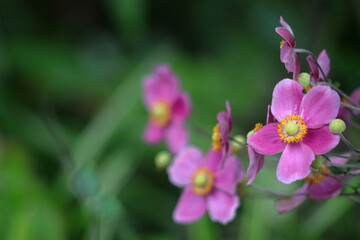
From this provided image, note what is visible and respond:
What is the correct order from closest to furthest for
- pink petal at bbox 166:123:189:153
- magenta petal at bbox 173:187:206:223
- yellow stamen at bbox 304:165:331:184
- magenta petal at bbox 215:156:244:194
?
1. yellow stamen at bbox 304:165:331:184
2. magenta petal at bbox 215:156:244:194
3. magenta petal at bbox 173:187:206:223
4. pink petal at bbox 166:123:189:153

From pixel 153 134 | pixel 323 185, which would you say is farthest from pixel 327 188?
pixel 153 134

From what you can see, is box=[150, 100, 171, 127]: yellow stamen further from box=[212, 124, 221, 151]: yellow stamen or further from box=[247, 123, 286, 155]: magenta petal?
box=[247, 123, 286, 155]: magenta petal

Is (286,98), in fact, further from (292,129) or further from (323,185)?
(323,185)

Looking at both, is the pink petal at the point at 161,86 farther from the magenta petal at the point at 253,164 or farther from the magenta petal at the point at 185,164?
the magenta petal at the point at 253,164

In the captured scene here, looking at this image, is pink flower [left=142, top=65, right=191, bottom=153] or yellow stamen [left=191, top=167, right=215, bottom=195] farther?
pink flower [left=142, top=65, right=191, bottom=153]

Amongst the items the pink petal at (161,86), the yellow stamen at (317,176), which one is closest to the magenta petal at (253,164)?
the yellow stamen at (317,176)

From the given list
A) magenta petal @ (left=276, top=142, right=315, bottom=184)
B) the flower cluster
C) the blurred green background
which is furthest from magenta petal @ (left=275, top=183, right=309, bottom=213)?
the blurred green background

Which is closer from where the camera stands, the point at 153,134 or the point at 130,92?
the point at 153,134

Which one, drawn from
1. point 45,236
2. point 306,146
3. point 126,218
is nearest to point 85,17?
point 126,218
